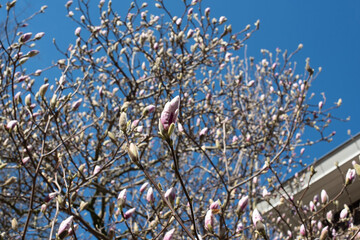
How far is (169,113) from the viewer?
1.03 metres

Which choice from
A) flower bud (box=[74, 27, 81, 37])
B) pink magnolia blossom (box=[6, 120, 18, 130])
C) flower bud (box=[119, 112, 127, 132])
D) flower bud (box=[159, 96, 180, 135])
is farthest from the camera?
flower bud (box=[74, 27, 81, 37])

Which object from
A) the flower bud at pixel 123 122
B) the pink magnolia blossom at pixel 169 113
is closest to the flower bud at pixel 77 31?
the flower bud at pixel 123 122

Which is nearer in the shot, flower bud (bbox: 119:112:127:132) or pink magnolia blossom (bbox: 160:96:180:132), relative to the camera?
pink magnolia blossom (bbox: 160:96:180:132)

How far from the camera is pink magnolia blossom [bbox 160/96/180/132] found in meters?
1.02

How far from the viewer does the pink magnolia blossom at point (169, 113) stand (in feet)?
3.36

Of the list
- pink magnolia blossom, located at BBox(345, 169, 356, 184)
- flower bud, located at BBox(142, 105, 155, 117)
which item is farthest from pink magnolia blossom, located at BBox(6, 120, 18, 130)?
pink magnolia blossom, located at BBox(345, 169, 356, 184)

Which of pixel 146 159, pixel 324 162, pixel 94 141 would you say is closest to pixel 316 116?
pixel 324 162

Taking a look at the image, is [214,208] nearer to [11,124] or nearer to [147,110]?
[147,110]

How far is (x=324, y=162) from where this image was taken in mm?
5234

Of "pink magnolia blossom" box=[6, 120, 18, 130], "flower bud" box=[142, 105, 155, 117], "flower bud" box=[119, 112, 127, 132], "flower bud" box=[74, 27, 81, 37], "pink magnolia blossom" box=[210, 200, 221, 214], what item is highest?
"flower bud" box=[74, 27, 81, 37]

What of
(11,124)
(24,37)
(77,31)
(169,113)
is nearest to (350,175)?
(169,113)

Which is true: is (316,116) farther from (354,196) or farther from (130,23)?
(130,23)

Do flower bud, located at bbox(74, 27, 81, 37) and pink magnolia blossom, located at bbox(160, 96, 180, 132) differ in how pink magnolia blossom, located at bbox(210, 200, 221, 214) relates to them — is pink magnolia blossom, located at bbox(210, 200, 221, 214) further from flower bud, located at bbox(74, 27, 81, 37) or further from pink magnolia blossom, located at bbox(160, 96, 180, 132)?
flower bud, located at bbox(74, 27, 81, 37)

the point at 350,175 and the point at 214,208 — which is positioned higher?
the point at 214,208
